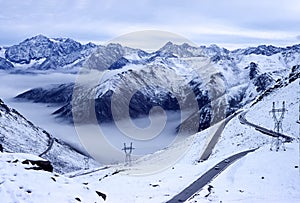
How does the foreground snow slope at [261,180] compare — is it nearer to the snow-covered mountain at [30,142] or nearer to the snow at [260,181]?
the snow at [260,181]

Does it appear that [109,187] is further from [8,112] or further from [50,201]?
[8,112]

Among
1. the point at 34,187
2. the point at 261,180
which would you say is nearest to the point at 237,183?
the point at 261,180

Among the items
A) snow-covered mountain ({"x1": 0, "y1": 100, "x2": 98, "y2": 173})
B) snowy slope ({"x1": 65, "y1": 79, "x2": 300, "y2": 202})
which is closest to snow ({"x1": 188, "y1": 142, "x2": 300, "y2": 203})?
snowy slope ({"x1": 65, "y1": 79, "x2": 300, "y2": 202})

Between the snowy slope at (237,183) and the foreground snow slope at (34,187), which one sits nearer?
the foreground snow slope at (34,187)

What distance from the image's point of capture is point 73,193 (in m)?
21.5

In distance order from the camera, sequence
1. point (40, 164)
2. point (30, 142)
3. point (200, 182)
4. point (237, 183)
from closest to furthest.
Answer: point (40, 164) < point (237, 183) < point (200, 182) < point (30, 142)

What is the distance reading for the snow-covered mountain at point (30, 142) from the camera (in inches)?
6152

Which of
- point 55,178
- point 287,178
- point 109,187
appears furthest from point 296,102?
point 55,178

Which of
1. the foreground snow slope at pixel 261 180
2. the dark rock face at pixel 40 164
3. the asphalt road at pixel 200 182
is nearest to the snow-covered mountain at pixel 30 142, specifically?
the asphalt road at pixel 200 182

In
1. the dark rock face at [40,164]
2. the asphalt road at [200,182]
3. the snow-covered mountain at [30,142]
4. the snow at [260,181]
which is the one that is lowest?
the snow-covered mountain at [30,142]

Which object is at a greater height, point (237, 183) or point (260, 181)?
point (260, 181)

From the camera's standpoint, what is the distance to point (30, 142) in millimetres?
169625

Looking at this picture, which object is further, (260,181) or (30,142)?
(30,142)

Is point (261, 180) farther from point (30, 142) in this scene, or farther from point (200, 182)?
point (30, 142)
